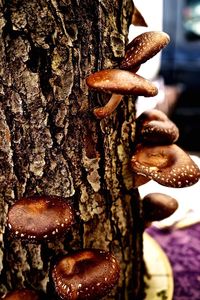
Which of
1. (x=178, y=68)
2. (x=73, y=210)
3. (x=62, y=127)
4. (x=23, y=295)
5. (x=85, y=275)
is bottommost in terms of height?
(x=178, y=68)

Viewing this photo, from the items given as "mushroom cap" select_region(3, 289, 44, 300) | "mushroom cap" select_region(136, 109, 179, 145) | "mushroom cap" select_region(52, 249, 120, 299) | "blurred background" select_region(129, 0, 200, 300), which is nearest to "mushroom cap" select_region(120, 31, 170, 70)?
"mushroom cap" select_region(136, 109, 179, 145)

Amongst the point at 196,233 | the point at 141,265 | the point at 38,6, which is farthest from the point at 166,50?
the point at 38,6

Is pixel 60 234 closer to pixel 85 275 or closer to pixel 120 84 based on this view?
pixel 85 275

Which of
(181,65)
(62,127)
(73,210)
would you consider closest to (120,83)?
(62,127)

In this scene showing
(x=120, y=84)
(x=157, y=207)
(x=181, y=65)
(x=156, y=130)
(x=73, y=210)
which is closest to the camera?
(x=120, y=84)

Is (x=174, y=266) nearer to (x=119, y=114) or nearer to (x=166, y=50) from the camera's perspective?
(x=119, y=114)

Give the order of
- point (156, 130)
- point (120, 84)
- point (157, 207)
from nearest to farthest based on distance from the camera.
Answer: point (120, 84)
point (156, 130)
point (157, 207)

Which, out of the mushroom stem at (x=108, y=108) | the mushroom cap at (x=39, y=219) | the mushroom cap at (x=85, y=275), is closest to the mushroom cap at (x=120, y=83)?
the mushroom stem at (x=108, y=108)
